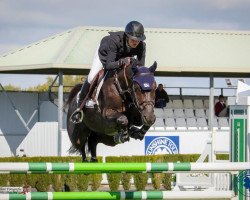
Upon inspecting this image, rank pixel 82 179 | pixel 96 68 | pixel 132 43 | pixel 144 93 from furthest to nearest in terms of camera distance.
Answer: pixel 82 179 < pixel 96 68 < pixel 132 43 < pixel 144 93

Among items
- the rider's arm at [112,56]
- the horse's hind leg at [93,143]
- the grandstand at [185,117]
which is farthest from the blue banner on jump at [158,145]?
the rider's arm at [112,56]

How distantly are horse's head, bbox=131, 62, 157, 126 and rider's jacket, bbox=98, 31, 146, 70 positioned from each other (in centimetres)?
41

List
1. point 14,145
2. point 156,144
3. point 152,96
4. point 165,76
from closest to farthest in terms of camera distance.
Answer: point 152,96
point 156,144
point 14,145
point 165,76

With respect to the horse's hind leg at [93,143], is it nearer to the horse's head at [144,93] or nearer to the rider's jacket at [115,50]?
the rider's jacket at [115,50]

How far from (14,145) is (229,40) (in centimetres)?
816

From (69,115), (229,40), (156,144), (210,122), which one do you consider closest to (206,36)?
(229,40)

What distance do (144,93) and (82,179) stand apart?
37.1 ft

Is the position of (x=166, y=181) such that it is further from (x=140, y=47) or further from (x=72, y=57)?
(x=140, y=47)

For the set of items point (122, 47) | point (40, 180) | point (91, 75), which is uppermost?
point (122, 47)

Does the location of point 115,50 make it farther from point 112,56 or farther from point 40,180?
point 40,180

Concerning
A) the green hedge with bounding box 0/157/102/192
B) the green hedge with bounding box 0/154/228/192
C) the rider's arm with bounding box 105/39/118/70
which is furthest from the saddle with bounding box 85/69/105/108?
the green hedge with bounding box 0/157/102/192

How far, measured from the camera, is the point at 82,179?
20.0m

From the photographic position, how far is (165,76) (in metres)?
29.2

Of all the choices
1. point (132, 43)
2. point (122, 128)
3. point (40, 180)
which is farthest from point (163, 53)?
point (122, 128)
